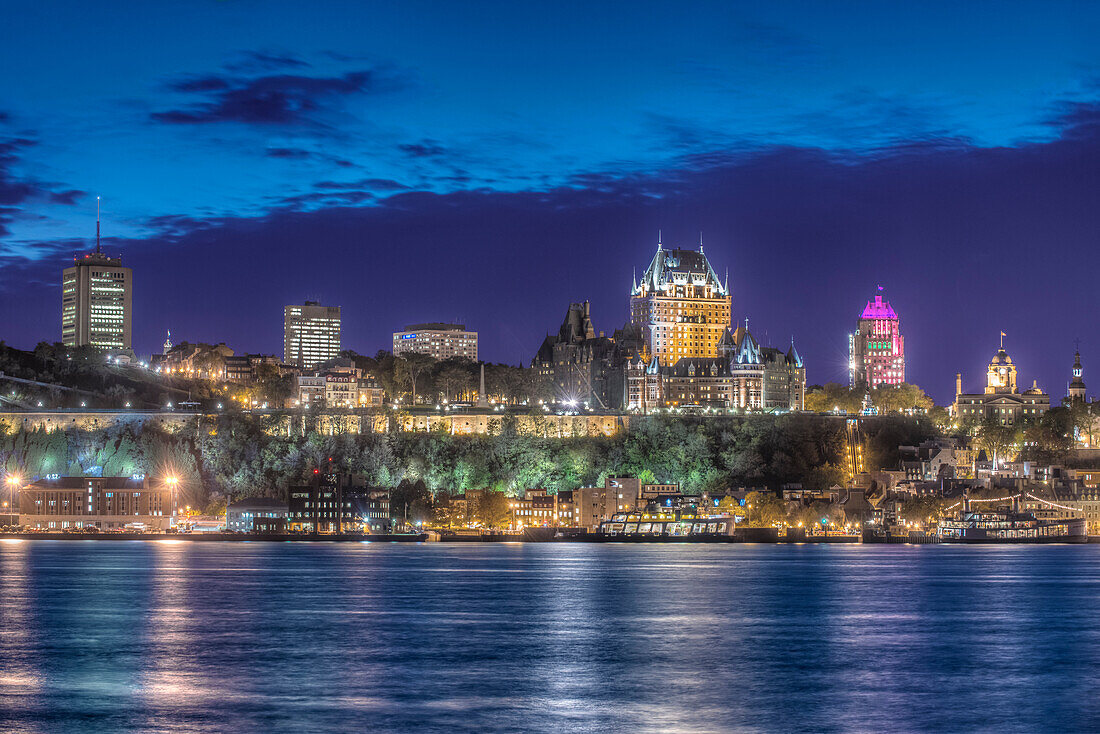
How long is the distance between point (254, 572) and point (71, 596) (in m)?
14.5

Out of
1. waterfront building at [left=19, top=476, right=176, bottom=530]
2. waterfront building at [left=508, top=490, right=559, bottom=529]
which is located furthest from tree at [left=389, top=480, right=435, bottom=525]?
waterfront building at [left=19, top=476, right=176, bottom=530]

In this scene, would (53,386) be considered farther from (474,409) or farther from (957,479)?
(957,479)

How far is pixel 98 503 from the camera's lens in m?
117

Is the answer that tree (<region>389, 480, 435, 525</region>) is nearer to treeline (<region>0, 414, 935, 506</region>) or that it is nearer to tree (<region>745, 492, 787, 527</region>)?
treeline (<region>0, 414, 935, 506</region>)

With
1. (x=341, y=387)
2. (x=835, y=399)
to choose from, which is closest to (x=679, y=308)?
(x=835, y=399)

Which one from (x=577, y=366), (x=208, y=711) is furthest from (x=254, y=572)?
(x=577, y=366)

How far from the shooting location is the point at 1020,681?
1547 inches

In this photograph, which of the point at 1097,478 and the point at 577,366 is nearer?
the point at 1097,478

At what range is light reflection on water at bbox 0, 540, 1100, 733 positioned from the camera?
110 ft

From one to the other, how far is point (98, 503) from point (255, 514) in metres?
12.9

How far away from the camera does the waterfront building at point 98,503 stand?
116875 mm

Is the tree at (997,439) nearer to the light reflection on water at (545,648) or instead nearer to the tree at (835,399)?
the tree at (835,399)

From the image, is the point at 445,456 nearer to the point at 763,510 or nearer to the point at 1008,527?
the point at 763,510

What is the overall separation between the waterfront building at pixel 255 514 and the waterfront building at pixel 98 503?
594cm
